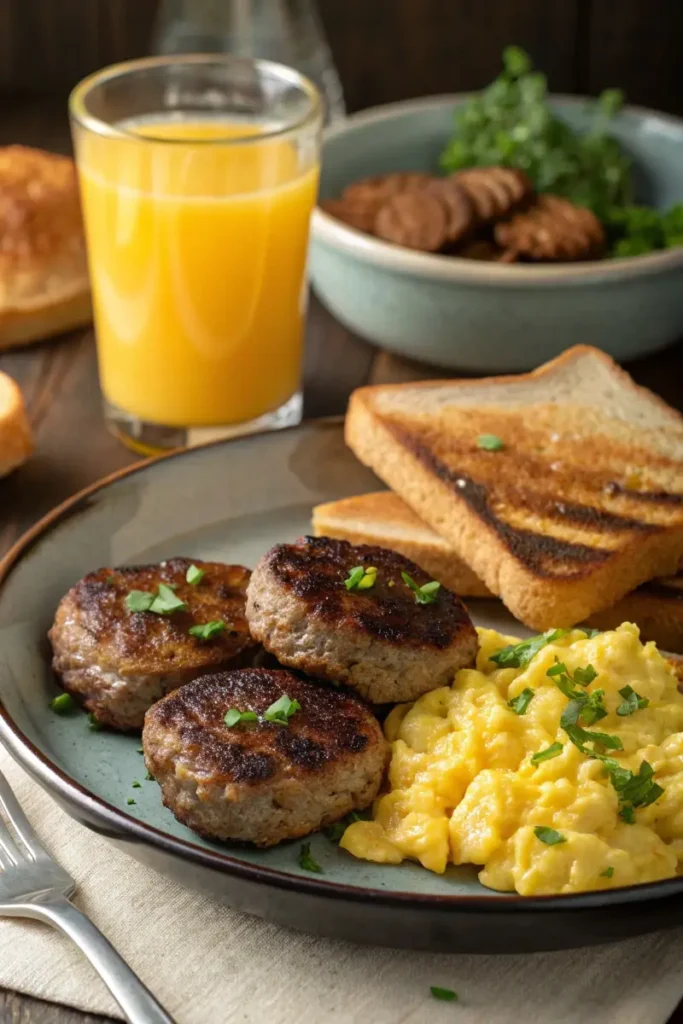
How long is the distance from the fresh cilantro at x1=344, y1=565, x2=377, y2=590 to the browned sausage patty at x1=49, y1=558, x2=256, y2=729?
23 centimetres

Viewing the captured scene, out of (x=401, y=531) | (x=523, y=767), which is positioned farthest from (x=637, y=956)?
(x=401, y=531)

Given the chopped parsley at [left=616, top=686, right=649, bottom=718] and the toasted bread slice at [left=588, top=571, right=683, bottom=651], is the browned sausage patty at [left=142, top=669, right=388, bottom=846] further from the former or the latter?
the toasted bread slice at [left=588, top=571, right=683, bottom=651]

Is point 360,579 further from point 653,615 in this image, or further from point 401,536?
point 653,615

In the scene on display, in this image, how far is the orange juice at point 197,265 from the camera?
333 centimetres

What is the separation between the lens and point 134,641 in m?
2.48

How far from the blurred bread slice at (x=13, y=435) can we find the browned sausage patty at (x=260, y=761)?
137cm

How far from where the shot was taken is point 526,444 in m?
3.28

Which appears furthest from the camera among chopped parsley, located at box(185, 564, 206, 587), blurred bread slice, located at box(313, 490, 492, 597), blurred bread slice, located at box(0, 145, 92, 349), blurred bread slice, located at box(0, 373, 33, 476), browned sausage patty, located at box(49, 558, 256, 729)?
blurred bread slice, located at box(0, 145, 92, 349)

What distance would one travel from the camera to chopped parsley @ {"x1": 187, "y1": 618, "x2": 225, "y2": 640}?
250 centimetres

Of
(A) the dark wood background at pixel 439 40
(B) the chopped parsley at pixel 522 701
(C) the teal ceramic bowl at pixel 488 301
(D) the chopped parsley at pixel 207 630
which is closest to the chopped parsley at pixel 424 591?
(B) the chopped parsley at pixel 522 701

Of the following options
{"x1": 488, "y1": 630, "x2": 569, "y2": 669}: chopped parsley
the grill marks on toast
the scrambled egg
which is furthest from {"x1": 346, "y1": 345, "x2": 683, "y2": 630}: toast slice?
the scrambled egg

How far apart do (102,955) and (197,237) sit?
192 centimetres

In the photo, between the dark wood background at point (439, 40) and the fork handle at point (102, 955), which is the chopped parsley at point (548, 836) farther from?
the dark wood background at point (439, 40)

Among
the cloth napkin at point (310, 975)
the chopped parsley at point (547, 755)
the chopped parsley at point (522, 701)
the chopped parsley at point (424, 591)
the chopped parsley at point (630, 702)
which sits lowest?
the cloth napkin at point (310, 975)
